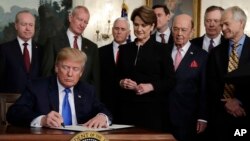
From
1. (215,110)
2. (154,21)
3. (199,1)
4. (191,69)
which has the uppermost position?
(199,1)

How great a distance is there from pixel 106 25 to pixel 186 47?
3.86 metres

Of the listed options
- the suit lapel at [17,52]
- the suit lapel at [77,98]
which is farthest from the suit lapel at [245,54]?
the suit lapel at [17,52]

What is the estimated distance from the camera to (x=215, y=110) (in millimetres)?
4180

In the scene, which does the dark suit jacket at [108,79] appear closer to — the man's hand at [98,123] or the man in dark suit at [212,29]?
the man in dark suit at [212,29]

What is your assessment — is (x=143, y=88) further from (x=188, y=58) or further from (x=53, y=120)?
(x=53, y=120)

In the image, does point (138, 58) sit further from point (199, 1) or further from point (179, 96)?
point (199, 1)

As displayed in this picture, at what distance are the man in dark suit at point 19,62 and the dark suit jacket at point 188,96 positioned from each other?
5.10ft

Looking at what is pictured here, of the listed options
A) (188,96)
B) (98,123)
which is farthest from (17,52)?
(98,123)

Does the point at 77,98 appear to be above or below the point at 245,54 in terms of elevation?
below

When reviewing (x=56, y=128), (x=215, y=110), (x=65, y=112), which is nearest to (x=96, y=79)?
(x=215, y=110)

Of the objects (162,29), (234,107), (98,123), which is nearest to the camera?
(98,123)

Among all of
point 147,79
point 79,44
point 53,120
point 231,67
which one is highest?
point 79,44

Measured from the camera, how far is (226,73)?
399 cm

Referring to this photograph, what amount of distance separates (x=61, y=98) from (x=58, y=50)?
73.7 inches
